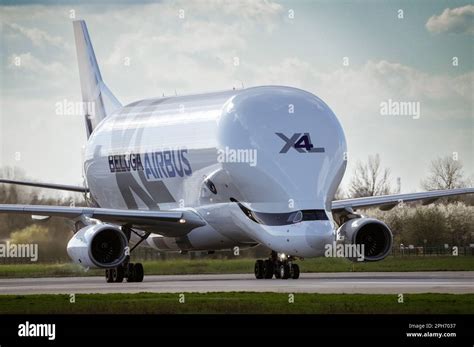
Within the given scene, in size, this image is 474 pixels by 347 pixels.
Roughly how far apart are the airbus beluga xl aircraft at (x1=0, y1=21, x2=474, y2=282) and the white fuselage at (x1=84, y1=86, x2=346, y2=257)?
0.04 metres

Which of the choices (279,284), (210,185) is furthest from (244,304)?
(210,185)

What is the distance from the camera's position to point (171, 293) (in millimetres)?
37812

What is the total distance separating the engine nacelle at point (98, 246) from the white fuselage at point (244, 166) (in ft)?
11.3

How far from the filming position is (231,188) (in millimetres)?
46469

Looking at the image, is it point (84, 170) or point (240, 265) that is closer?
point (240, 265)

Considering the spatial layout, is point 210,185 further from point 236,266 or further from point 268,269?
point 236,266

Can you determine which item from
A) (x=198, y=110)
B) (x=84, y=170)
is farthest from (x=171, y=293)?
(x=84, y=170)

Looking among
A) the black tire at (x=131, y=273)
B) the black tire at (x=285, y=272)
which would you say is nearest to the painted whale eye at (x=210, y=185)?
the black tire at (x=285, y=272)

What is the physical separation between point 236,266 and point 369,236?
28.4 feet

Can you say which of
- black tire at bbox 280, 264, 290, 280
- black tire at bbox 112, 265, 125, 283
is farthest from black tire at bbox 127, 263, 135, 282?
black tire at bbox 280, 264, 290, 280

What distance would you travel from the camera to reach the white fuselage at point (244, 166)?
144 ft

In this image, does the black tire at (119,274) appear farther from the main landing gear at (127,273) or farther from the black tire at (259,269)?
the black tire at (259,269)

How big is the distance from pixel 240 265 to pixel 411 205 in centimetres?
1344
